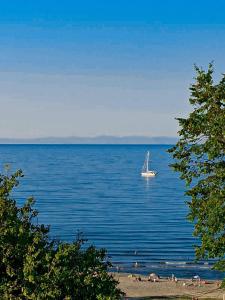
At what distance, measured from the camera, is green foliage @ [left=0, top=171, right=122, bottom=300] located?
21.3 meters

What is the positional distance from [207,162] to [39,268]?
14.7m

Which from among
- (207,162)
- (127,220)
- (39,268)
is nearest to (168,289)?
(207,162)

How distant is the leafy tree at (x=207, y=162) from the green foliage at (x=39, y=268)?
10.6m

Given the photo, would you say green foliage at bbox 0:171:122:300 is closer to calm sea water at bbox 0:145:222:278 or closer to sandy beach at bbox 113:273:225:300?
sandy beach at bbox 113:273:225:300

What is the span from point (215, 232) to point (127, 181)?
167334 millimetres

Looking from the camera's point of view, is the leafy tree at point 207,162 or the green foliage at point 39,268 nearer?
the green foliage at point 39,268

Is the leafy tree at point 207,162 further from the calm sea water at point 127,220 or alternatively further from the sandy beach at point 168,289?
the calm sea water at point 127,220

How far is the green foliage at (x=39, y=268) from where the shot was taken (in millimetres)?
21266

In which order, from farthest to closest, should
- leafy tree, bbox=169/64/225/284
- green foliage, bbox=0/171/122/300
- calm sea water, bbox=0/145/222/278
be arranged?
calm sea water, bbox=0/145/222/278, leafy tree, bbox=169/64/225/284, green foliage, bbox=0/171/122/300

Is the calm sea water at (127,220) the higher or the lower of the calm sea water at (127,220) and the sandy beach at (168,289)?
the higher

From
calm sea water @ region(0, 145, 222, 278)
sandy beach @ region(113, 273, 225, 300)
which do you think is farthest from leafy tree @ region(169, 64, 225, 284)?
calm sea water @ region(0, 145, 222, 278)

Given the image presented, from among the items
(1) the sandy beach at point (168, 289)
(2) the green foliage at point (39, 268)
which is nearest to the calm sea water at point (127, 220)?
(1) the sandy beach at point (168, 289)

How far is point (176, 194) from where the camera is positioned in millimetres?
160500

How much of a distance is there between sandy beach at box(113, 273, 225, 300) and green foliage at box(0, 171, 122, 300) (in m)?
28.9
